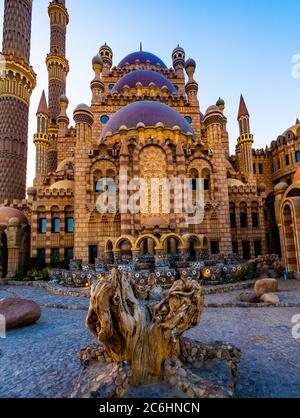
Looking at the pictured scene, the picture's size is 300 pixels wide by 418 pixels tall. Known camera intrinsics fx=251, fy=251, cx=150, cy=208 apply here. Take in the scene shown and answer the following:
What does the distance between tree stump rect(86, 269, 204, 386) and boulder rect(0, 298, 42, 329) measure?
16.9 ft

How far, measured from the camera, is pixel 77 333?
22.7 feet

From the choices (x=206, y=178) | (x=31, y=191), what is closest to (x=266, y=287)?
(x=206, y=178)

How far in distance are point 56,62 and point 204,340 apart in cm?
4865

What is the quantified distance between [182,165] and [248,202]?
27.8 feet

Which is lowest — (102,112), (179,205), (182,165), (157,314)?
(157,314)

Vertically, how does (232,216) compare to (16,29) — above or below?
below

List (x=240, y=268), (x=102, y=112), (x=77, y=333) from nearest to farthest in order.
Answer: (x=77, y=333)
(x=240, y=268)
(x=102, y=112)

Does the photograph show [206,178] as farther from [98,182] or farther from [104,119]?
[104,119]

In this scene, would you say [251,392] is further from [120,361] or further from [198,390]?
[120,361]

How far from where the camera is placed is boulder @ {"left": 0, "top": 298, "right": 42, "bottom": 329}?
7544 millimetres

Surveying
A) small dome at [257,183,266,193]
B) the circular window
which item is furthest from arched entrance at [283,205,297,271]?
the circular window

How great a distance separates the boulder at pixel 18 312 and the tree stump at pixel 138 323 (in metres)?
5.15

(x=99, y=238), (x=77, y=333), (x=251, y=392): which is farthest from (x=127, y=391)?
(x=99, y=238)

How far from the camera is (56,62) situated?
138ft
